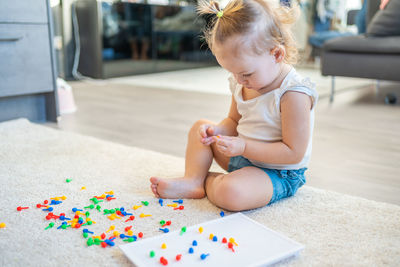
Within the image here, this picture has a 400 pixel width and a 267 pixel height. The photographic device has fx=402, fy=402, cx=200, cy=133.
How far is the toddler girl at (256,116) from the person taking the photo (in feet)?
2.74

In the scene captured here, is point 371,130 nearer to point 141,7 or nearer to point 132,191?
point 132,191

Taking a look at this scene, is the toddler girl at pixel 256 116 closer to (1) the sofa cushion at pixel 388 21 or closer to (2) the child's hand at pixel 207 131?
(2) the child's hand at pixel 207 131

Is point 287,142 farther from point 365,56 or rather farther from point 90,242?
point 365,56

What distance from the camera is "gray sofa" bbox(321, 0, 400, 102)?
2209mm

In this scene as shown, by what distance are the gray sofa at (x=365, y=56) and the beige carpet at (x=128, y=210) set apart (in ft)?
4.85

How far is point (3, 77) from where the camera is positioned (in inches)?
65.3

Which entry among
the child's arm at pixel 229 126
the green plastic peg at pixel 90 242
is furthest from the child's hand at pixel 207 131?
the green plastic peg at pixel 90 242

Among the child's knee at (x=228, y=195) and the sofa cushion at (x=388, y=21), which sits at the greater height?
the sofa cushion at (x=388, y=21)

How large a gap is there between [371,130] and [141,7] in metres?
2.58

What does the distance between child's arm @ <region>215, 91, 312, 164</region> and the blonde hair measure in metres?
0.11

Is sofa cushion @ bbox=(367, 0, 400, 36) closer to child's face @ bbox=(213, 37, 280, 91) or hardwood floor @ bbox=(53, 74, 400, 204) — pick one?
hardwood floor @ bbox=(53, 74, 400, 204)

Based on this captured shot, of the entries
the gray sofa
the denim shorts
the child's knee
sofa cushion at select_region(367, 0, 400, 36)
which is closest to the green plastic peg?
Result: the child's knee

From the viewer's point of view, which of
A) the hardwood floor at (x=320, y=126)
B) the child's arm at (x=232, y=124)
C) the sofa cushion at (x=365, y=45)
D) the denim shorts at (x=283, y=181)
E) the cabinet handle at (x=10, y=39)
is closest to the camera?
the denim shorts at (x=283, y=181)

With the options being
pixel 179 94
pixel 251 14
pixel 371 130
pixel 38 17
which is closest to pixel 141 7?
pixel 179 94
